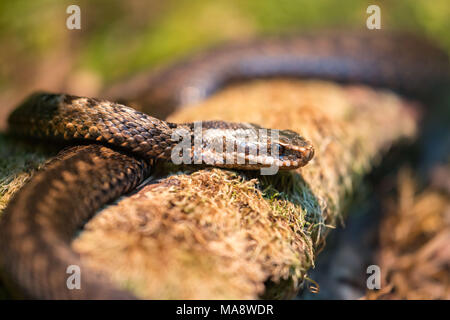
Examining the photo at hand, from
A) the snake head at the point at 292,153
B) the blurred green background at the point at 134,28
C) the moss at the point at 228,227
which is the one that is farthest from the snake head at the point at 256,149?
the blurred green background at the point at 134,28

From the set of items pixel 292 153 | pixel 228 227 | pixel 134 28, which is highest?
pixel 134 28

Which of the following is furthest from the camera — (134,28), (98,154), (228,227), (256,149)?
(134,28)

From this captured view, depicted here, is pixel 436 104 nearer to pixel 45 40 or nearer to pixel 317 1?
pixel 317 1

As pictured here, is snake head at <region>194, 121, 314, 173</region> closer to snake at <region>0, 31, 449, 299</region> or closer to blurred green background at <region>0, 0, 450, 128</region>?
snake at <region>0, 31, 449, 299</region>

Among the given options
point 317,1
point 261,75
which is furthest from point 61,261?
point 317,1

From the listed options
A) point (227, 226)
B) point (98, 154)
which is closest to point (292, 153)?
point (227, 226)

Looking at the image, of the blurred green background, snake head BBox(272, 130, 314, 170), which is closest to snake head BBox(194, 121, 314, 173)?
snake head BBox(272, 130, 314, 170)

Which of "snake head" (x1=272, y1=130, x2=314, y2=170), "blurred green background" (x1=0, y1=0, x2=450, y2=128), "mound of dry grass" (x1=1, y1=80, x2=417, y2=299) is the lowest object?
"mound of dry grass" (x1=1, y1=80, x2=417, y2=299)

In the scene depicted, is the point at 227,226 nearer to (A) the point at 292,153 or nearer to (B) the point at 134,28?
(A) the point at 292,153

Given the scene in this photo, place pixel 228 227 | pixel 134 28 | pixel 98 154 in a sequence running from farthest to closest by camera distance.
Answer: pixel 134 28, pixel 98 154, pixel 228 227
